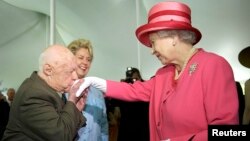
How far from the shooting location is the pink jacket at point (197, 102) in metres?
1.43

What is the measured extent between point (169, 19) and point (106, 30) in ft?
8.21

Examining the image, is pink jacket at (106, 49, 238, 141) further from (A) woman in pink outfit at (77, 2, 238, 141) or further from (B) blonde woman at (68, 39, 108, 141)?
(B) blonde woman at (68, 39, 108, 141)

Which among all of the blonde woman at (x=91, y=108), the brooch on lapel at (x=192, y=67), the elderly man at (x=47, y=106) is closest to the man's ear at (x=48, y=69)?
the elderly man at (x=47, y=106)

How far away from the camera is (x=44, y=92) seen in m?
1.50

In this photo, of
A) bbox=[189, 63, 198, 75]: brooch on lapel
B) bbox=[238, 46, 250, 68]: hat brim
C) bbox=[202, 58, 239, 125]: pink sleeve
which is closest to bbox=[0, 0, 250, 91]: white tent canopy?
bbox=[238, 46, 250, 68]: hat brim

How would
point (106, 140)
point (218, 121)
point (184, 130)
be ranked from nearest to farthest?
point (218, 121) < point (184, 130) < point (106, 140)

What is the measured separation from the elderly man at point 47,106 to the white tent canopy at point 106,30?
180 centimetres

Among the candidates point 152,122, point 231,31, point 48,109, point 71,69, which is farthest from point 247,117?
point 231,31

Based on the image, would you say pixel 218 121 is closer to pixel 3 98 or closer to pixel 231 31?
pixel 3 98

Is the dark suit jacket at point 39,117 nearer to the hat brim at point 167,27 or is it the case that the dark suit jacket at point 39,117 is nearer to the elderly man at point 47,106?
the elderly man at point 47,106

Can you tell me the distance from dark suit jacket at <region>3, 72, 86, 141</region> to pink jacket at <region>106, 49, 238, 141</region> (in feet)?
1.39

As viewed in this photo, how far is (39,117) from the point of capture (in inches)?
56.0

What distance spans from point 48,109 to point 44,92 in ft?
0.30

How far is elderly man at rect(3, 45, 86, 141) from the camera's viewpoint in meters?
1.42
